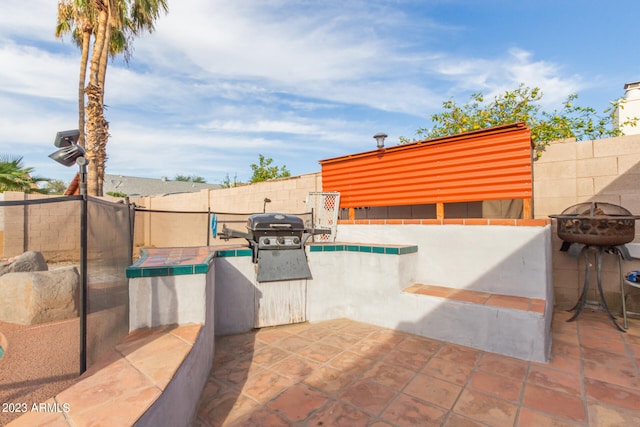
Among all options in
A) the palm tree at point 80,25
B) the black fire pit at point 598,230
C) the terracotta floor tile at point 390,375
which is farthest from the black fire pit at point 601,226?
the palm tree at point 80,25

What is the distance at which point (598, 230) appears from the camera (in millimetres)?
3492

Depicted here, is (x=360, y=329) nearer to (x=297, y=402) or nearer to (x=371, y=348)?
(x=371, y=348)

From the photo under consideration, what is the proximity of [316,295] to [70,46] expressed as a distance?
14629 millimetres

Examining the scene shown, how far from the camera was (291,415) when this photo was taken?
1892 millimetres

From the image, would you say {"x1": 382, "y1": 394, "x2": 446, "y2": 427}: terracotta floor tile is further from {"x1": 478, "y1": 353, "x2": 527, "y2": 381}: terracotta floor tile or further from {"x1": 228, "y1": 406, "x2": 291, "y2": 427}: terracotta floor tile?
{"x1": 478, "y1": 353, "x2": 527, "y2": 381}: terracotta floor tile

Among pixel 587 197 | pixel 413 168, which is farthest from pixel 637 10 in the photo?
pixel 413 168

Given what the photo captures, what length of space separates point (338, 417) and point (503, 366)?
1.80 metres

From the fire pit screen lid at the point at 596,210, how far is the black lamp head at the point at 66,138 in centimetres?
589

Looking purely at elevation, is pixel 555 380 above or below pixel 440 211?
below

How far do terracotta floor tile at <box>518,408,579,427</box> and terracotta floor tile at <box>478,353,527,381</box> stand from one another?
1.65 ft

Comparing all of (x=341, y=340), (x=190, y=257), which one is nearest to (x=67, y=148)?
(x=190, y=257)

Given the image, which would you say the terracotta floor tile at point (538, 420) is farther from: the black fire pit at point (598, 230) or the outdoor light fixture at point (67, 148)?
the outdoor light fixture at point (67, 148)

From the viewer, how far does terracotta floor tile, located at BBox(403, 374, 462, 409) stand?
6.78ft

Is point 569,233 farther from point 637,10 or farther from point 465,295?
point 637,10
